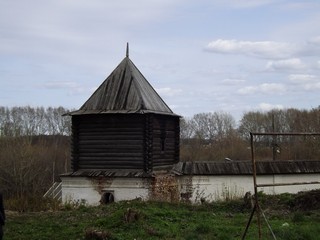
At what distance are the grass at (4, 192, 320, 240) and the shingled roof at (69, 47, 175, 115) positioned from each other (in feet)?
24.2

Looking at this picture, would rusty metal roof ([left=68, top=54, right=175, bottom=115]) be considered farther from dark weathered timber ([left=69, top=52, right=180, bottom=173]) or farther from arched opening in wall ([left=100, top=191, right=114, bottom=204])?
arched opening in wall ([left=100, top=191, right=114, bottom=204])

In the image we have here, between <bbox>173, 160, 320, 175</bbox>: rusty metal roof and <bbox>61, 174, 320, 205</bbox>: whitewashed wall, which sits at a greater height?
<bbox>173, 160, 320, 175</bbox>: rusty metal roof

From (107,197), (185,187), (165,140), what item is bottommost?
(107,197)

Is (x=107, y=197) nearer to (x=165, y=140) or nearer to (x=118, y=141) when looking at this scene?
(x=118, y=141)

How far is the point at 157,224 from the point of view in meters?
10.7

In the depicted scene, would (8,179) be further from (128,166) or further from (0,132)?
(128,166)

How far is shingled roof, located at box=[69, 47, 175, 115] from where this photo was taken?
2069 centimetres

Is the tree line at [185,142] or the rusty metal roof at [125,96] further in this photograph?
the tree line at [185,142]


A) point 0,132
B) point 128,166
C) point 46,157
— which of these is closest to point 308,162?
point 128,166

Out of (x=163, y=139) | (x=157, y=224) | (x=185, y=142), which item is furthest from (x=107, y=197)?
(x=185, y=142)

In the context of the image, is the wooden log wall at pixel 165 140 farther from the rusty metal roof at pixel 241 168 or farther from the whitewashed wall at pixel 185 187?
the whitewashed wall at pixel 185 187

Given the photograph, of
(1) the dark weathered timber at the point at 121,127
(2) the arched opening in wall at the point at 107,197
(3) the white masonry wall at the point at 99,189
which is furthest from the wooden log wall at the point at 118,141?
(2) the arched opening in wall at the point at 107,197

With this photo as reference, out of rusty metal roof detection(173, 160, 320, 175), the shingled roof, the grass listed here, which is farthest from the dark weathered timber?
the grass

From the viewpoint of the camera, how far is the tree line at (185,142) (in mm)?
36906
